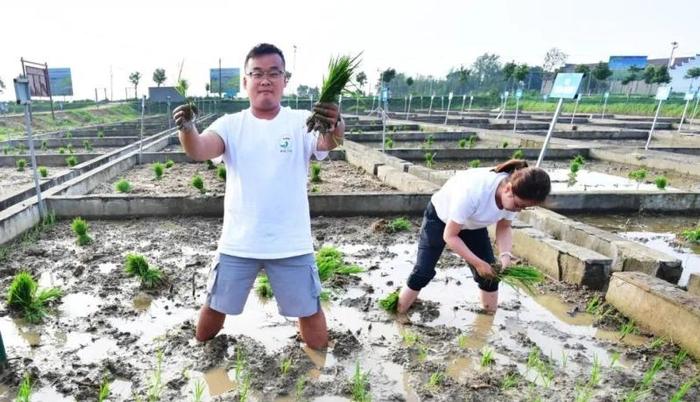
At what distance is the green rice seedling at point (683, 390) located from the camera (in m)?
2.33

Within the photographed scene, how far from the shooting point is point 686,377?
274cm

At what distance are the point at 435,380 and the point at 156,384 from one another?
62.3 inches

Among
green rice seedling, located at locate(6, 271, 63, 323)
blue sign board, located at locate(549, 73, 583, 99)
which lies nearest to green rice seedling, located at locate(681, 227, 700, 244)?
blue sign board, located at locate(549, 73, 583, 99)

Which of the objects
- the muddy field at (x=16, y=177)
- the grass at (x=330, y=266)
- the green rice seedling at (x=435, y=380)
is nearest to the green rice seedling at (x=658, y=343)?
the green rice seedling at (x=435, y=380)

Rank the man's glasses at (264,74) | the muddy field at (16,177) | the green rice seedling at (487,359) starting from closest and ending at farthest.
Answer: the man's glasses at (264,74) < the green rice seedling at (487,359) < the muddy field at (16,177)

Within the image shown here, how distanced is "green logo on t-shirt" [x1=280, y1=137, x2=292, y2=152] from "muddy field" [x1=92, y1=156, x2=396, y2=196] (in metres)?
4.63

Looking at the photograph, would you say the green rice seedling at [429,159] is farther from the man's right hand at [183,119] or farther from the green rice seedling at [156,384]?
the man's right hand at [183,119]

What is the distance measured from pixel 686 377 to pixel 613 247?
166 centimetres

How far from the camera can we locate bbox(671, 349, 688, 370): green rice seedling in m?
2.84

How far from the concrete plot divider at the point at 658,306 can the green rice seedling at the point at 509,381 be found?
4.15ft

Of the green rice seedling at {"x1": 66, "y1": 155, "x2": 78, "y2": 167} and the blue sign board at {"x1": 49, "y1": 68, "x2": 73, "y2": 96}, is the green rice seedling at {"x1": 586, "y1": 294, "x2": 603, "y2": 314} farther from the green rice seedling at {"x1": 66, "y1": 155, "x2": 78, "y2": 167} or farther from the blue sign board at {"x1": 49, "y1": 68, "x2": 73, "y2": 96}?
the blue sign board at {"x1": 49, "y1": 68, "x2": 73, "y2": 96}

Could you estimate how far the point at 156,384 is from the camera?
8.00ft

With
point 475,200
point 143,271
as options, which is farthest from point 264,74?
point 143,271

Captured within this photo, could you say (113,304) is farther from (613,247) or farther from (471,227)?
(613,247)
